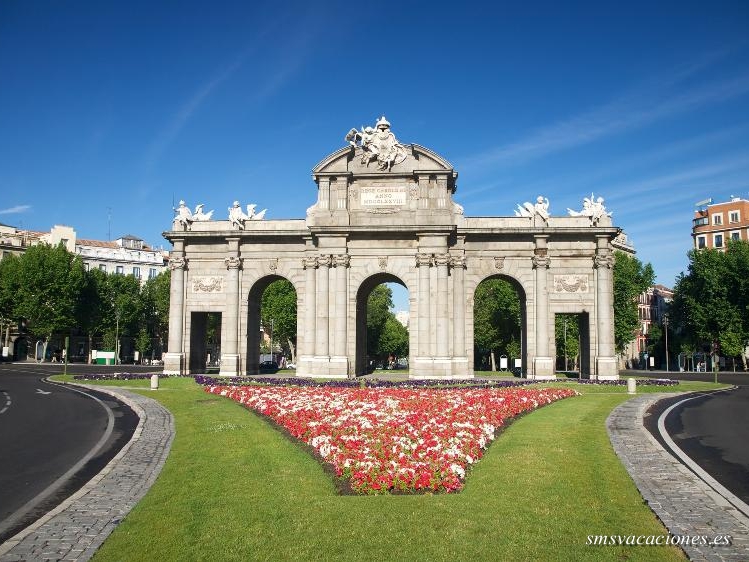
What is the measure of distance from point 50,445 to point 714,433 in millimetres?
22251

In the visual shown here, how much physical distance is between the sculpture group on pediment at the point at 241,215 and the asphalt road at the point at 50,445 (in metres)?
20.8

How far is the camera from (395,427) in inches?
812

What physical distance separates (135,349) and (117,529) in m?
107

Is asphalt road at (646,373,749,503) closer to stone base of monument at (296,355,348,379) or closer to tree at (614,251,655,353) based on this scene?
stone base of monument at (296,355,348,379)

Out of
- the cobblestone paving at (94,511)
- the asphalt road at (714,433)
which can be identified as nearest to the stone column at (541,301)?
the asphalt road at (714,433)

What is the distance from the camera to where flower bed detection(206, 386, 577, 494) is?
1441 cm

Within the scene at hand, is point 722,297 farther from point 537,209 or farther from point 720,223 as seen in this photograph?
point 537,209

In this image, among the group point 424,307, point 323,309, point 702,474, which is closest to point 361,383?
point 323,309

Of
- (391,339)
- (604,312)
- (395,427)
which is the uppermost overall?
(604,312)

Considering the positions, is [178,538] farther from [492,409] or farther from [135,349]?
[135,349]

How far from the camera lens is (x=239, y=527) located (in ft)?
35.5

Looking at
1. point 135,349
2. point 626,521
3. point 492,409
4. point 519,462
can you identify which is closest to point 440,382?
point 492,409

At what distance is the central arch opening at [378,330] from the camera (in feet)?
169

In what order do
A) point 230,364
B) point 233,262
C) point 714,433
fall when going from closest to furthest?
point 714,433, point 230,364, point 233,262
